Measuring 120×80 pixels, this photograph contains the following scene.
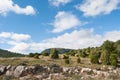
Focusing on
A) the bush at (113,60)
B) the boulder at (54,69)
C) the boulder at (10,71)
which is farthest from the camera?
the bush at (113,60)

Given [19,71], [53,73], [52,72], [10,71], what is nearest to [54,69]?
[52,72]

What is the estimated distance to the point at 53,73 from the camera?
4822 centimetres

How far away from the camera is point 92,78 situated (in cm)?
4503

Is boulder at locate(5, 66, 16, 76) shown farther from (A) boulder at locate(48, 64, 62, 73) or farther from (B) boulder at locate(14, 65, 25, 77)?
(A) boulder at locate(48, 64, 62, 73)

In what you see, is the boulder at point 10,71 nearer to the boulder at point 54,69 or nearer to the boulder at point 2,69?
the boulder at point 2,69

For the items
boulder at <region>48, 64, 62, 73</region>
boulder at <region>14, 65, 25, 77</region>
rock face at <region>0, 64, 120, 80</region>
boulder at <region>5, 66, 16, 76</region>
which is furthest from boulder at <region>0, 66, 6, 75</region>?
boulder at <region>48, 64, 62, 73</region>

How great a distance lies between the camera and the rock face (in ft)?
150

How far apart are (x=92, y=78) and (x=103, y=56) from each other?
1754 cm

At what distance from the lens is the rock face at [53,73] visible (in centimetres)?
4575

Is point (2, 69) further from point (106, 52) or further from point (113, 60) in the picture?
point (106, 52)

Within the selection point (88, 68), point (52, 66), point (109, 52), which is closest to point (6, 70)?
point (52, 66)

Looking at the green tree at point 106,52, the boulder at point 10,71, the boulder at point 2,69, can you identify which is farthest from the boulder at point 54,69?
the green tree at point 106,52

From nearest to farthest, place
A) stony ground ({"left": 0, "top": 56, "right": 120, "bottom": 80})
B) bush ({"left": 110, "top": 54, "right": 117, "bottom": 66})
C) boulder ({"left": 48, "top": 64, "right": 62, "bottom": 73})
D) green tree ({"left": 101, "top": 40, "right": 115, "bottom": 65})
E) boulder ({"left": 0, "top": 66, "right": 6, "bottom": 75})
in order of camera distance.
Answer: stony ground ({"left": 0, "top": 56, "right": 120, "bottom": 80}), boulder ({"left": 0, "top": 66, "right": 6, "bottom": 75}), boulder ({"left": 48, "top": 64, "right": 62, "bottom": 73}), bush ({"left": 110, "top": 54, "right": 117, "bottom": 66}), green tree ({"left": 101, "top": 40, "right": 115, "bottom": 65})

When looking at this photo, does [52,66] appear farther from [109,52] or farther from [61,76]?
[109,52]
